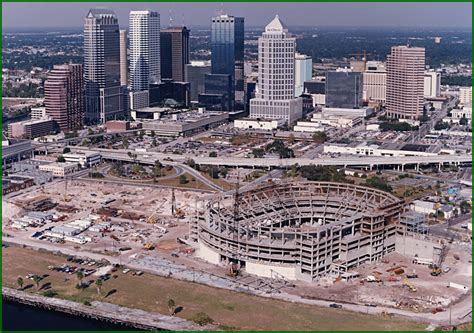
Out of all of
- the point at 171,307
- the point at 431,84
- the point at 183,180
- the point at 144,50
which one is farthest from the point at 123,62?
the point at 171,307

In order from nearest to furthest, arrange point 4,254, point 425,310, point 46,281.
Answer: point 425,310, point 46,281, point 4,254

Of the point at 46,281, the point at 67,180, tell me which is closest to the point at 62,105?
the point at 67,180

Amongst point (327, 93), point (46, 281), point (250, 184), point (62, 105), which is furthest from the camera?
point (327, 93)

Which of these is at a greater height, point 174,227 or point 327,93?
point 327,93

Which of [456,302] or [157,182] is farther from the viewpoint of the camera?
[157,182]

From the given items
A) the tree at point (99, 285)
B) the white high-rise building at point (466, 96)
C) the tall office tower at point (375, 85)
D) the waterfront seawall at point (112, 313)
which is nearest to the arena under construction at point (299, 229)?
the tree at point (99, 285)

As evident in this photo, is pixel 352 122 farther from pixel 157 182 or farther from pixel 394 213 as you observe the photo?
pixel 394 213

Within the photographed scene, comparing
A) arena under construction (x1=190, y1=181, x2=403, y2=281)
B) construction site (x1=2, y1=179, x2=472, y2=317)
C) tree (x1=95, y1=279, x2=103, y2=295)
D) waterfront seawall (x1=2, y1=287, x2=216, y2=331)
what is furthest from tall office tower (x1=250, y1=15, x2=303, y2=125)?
waterfront seawall (x1=2, y1=287, x2=216, y2=331)
